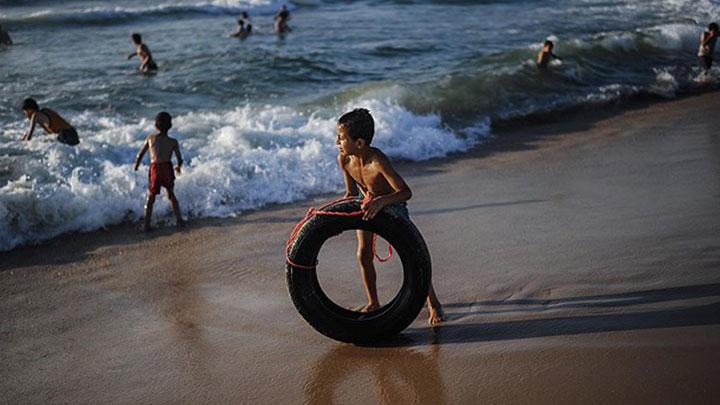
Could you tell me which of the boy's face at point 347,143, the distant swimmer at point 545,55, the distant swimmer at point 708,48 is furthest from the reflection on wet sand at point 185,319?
the distant swimmer at point 708,48

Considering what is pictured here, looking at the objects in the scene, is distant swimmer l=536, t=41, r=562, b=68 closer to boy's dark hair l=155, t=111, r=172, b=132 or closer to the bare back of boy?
boy's dark hair l=155, t=111, r=172, b=132

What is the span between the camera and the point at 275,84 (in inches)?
581

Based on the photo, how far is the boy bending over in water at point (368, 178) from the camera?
487 centimetres

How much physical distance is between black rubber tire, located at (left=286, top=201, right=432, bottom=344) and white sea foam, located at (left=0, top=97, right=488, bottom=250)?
3.68 metres

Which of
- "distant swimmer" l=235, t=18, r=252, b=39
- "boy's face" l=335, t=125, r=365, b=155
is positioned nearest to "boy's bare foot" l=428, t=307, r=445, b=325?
"boy's face" l=335, t=125, r=365, b=155

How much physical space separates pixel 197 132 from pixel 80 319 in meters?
5.66

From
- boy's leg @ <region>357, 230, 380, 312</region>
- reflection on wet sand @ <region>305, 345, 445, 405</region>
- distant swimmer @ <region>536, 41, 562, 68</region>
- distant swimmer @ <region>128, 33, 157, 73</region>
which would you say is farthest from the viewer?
distant swimmer @ <region>128, 33, 157, 73</region>

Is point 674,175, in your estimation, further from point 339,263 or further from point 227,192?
point 227,192

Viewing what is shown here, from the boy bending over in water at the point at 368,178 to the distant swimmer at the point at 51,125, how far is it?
642cm

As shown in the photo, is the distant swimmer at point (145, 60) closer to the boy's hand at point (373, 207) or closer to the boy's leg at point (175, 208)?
the boy's leg at point (175, 208)

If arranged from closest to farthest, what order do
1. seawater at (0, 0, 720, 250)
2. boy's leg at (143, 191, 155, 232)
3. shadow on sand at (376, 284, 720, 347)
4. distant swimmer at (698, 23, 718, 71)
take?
1. shadow on sand at (376, 284, 720, 347)
2. boy's leg at (143, 191, 155, 232)
3. seawater at (0, 0, 720, 250)
4. distant swimmer at (698, 23, 718, 71)

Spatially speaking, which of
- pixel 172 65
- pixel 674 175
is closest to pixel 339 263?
pixel 674 175

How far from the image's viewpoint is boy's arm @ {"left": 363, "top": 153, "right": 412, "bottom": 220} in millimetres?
4828

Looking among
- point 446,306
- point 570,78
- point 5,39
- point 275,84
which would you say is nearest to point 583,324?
point 446,306
